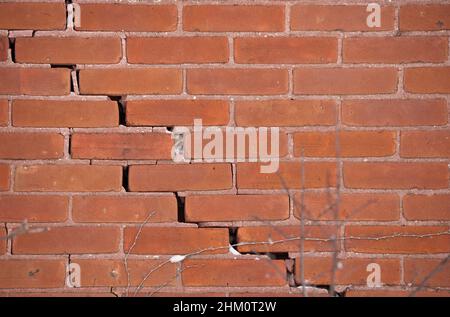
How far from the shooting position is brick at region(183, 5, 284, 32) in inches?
55.2

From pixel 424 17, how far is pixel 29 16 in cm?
114

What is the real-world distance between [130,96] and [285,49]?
471 millimetres

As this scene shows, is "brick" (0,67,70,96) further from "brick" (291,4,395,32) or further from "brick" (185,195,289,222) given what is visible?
"brick" (291,4,395,32)

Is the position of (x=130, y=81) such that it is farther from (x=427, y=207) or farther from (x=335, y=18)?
(x=427, y=207)

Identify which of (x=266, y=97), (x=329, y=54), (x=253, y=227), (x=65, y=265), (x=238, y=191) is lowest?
(x=65, y=265)

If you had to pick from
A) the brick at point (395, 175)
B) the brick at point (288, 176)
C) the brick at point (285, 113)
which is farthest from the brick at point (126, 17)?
the brick at point (395, 175)

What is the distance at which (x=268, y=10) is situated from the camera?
1.40m

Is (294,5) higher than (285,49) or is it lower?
higher

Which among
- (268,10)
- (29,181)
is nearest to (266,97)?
(268,10)

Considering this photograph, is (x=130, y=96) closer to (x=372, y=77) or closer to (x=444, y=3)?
(x=372, y=77)

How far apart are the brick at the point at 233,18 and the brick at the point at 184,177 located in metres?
0.40

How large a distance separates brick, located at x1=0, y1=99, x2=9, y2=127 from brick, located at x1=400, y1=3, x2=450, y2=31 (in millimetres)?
1166

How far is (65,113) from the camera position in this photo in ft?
4.59

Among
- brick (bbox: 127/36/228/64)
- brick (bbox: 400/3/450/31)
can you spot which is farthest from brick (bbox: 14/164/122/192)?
brick (bbox: 400/3/450/31)
